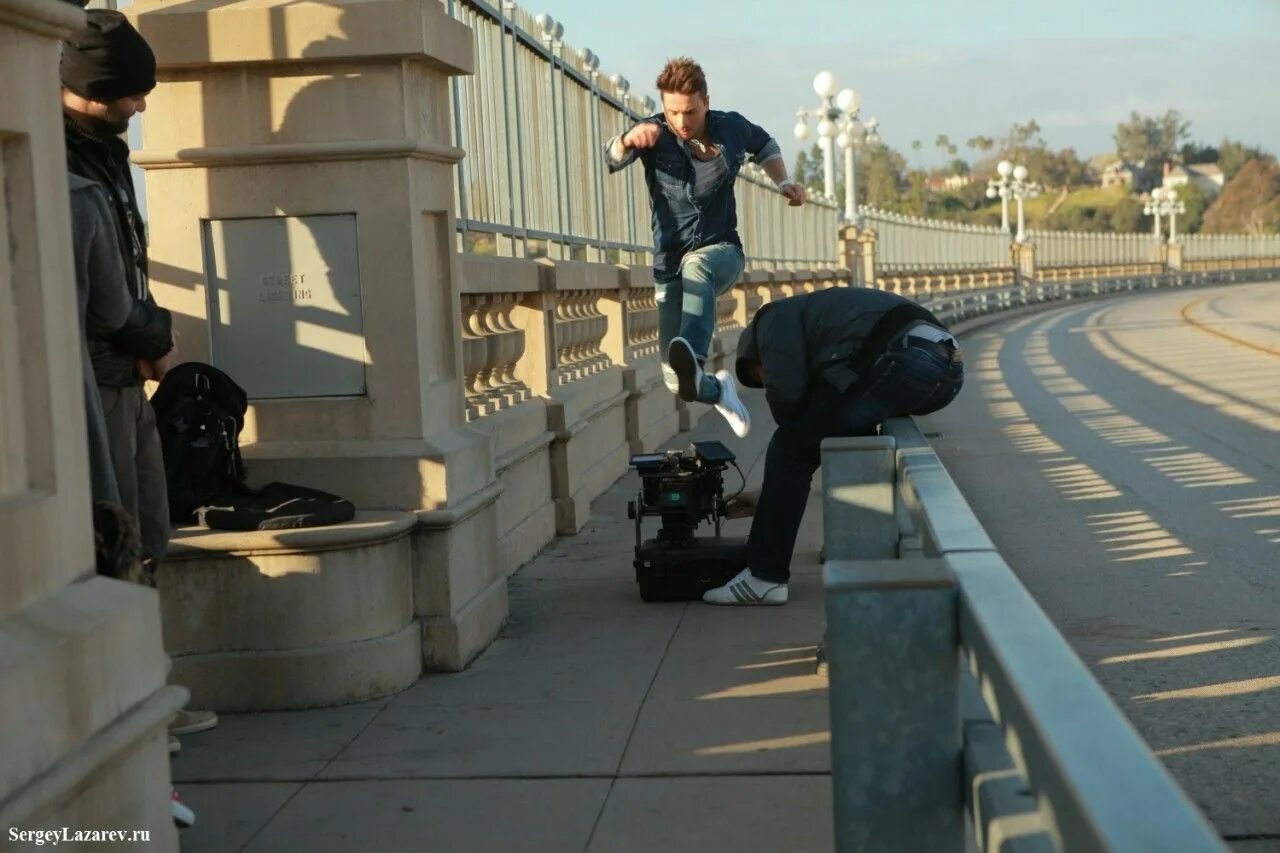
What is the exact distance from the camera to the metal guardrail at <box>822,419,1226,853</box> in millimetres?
1888

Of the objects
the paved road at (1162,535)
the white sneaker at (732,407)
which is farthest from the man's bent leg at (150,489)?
the white sneaker at (732,407)

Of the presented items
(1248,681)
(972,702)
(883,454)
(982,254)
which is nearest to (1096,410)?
(1248,681)

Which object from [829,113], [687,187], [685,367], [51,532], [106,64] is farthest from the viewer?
[829,113]

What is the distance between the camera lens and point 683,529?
26.9 ft

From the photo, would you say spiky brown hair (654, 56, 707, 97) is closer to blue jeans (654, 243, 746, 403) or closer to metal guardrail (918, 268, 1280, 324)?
blue jeans (654, 243, 746, 403)

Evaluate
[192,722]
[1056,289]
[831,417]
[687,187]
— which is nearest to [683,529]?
[831,417]

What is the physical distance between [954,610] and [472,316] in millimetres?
6529

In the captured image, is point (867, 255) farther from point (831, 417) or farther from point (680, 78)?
point (831, 417)

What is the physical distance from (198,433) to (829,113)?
31.1 meters

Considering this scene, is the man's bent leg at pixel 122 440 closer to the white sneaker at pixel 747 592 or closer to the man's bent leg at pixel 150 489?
the man's bent leg at pixel 150 489

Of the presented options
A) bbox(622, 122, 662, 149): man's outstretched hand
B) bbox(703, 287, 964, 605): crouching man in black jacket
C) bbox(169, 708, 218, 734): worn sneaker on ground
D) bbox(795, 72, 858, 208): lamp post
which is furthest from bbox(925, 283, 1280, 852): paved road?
bbox(795, 72, 858, 208): lamp post

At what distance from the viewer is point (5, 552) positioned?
335 cm

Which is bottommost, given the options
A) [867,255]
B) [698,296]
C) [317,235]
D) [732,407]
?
[732,407]

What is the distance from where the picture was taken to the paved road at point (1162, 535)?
5.69 meters
